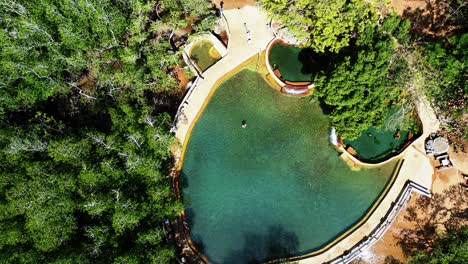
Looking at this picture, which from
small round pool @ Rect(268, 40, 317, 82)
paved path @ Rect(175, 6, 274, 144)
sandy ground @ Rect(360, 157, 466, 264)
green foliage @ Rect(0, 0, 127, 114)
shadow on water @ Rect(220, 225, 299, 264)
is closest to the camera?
green foliage @ Rect(0, 0, 127, 114)

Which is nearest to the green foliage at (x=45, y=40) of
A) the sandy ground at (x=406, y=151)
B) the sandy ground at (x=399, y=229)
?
the sandy ground at (x=406, y=151)

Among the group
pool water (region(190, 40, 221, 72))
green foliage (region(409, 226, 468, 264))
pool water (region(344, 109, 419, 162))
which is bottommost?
green foliage (region(409, 226, 468, 264))

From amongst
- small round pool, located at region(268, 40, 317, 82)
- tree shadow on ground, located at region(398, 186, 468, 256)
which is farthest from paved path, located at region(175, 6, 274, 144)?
tree shadow on ground, located at region(398, 186, 468, 256)

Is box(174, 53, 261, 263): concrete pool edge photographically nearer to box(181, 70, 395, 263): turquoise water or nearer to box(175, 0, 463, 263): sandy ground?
box(175, 0, 463, 263): sandy ground

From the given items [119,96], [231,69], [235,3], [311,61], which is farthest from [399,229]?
[119,96]

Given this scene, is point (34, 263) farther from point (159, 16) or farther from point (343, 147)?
point (343, 147)

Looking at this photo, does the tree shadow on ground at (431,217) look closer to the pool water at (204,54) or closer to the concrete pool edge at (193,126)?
the concrete pool edge at (193,126)
